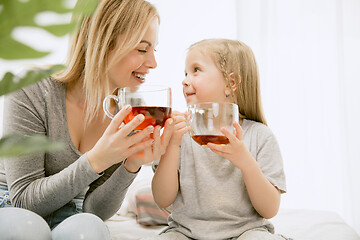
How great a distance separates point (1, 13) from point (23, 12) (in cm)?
1

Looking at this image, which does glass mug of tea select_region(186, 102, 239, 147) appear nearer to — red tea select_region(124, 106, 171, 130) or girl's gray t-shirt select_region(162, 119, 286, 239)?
red tea select_region(124, 106, 171, 130)

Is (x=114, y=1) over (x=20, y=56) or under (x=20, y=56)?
over

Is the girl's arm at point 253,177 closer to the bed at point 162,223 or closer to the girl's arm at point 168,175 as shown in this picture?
the girl's arm at point 168,175

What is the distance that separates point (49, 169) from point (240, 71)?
91 cm

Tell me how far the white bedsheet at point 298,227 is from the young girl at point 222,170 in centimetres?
31

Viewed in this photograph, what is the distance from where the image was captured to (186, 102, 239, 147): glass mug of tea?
1125 mm

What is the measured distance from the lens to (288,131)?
3.28 m

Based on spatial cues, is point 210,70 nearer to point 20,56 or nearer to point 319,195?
point 20,56

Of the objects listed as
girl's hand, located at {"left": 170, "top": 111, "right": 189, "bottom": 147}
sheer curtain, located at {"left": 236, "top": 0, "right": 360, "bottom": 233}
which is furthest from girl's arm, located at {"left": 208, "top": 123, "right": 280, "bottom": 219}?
sheer curtain, located at {"left": 236, "top": 0, "right": 360, "bottom": 233}

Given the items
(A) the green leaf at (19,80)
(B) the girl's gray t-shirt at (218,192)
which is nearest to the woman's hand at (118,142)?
(B) the girl's gray t-shirt at (218,192)

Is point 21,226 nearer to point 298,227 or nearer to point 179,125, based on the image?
point 179,125

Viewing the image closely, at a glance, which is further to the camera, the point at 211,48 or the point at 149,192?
the point at 149,192

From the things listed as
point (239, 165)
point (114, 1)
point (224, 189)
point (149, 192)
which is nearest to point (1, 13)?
point (239, 165)

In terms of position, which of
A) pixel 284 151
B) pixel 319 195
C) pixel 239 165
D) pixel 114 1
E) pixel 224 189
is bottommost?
pixel 319 195
